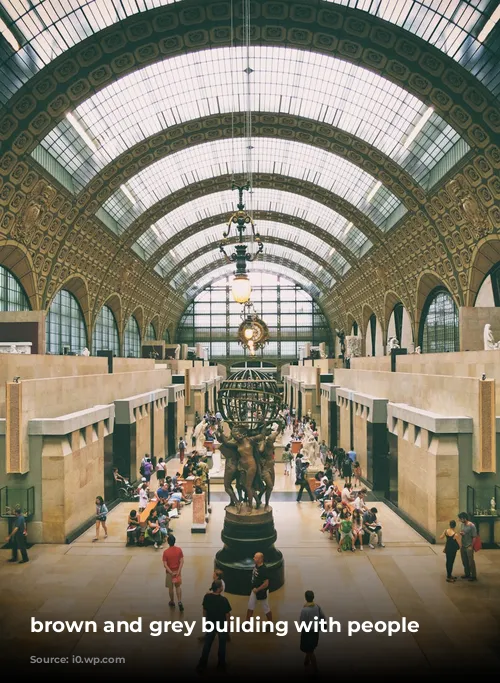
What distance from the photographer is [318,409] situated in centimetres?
3112

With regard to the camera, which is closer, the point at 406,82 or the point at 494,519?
the point at 494,519

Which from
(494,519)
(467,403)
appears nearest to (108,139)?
(467,403)

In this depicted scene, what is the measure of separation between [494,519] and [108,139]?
23.4m

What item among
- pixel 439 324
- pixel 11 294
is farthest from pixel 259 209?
pixel 11 294

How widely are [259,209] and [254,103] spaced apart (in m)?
16.9

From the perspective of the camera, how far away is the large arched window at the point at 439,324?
29062mm

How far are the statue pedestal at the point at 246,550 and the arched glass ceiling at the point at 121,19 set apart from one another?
15.6m

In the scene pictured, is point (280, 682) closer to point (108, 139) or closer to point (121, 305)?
point (108, 139)

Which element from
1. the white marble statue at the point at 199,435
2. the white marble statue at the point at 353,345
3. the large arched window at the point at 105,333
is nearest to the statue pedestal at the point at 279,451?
the white marble statue at the point at 199,435

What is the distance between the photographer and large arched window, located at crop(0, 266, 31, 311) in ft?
77.7

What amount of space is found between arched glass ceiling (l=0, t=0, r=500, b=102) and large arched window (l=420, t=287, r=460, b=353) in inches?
523

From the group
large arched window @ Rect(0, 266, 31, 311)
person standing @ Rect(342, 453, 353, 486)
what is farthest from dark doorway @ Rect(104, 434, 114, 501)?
large arched window @ Rect(0, 266, 31, 311)

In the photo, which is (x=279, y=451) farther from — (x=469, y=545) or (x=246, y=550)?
(x=469, y=545)

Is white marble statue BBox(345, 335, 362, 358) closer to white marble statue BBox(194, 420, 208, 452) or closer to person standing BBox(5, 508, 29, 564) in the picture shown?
white marble statue BBox(194, 420, 208, 452)
